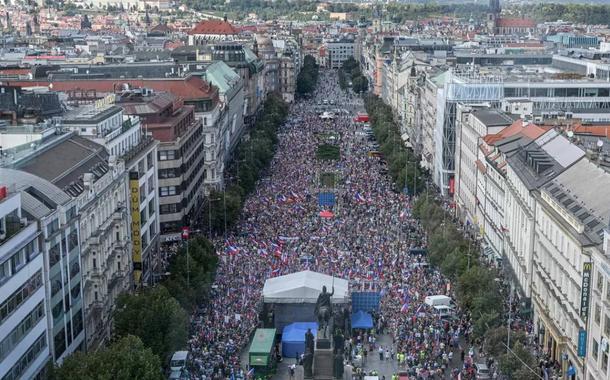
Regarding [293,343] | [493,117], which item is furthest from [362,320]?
[493,117]

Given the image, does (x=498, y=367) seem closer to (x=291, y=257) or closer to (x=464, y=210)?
(x=291, y=257)

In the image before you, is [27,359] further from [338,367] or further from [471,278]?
[471,278]

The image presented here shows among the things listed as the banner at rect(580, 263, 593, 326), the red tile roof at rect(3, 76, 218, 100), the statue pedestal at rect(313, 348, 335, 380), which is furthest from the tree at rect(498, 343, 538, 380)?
the red tile roof at rect(3, 76, 218, 100)

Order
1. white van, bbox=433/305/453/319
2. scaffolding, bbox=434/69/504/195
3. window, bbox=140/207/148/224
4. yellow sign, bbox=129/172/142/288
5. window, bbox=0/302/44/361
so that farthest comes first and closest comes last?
1. scaffolding, bbox=434/69/504/195
2. window, bbox=140/207/148/224
3. yellow sign, bbox=129/172/142/288
4. white van, bbox=433/305/453/319
5. window, bbox=0/302/44/361

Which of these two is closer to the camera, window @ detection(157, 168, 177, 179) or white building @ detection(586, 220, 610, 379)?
white building @ detection(586, 220, 610, 379)

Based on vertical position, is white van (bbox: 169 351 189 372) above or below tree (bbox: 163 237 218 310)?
below

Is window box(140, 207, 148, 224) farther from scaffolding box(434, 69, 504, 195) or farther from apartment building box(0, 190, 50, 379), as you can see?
scaffolding box(434, 69, 504, 195)

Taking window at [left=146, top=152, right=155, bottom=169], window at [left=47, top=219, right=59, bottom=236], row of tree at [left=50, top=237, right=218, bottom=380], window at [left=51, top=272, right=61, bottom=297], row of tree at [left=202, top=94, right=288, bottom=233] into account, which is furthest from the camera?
row of tree at [left=202, top=94, right=288, bottom=233]

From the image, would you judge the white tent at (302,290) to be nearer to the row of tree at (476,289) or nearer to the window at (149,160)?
the row of tree at (476,289)
